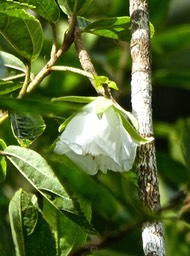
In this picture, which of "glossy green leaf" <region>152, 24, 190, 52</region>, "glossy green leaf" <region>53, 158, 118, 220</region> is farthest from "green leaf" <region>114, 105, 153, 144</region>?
"glossy green leaf" <region>152, 24, 190, 52</region>

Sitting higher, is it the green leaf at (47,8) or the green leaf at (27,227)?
the green leaf at (47,8)

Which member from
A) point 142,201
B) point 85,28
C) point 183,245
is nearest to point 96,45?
point 183,245

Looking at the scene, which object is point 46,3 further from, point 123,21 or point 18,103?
point 18,103

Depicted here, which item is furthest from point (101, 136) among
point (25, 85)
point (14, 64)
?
point (14, 64)

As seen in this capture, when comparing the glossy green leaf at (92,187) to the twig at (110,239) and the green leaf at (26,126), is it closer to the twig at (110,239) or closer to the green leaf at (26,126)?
the green leaf at (26,126)

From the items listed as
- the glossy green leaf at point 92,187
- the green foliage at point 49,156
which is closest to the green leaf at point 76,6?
the green foliage at point 49,156

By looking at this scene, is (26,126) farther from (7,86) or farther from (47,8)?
(47,8)

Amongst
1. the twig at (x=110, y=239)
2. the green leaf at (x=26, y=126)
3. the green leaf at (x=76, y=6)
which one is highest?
the green leaf at (x=76, y=6)
